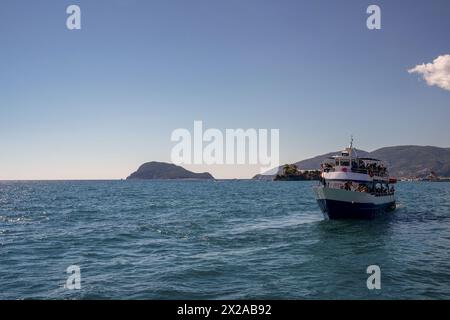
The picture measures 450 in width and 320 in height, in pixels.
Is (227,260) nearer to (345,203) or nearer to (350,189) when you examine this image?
(345,203)

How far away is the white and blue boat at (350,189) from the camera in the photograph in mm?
41094

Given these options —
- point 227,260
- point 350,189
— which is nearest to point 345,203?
point 350,189

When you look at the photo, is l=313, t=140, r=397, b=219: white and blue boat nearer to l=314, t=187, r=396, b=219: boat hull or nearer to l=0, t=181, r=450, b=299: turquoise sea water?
l=314, t=187, r=396, b=219: boat hull

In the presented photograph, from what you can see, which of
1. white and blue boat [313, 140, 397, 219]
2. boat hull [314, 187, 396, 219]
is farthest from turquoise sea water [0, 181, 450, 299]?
white and blue boat [313, 140, 397, 219]

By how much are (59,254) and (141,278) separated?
32.7 ft

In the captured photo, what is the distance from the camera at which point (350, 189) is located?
42906 millimetres

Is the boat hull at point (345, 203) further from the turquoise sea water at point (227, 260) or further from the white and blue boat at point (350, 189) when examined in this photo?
the turquoise sea water at point (227, 260)

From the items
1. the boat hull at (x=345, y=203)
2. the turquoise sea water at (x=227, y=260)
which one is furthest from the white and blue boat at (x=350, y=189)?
the turquoise sea water at (x=227, y=260)

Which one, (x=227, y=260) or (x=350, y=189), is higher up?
(x=350, y=189)

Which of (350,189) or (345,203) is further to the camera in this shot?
(350,189)

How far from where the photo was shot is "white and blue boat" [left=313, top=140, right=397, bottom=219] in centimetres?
4109

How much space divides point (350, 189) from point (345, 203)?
2.69 m
